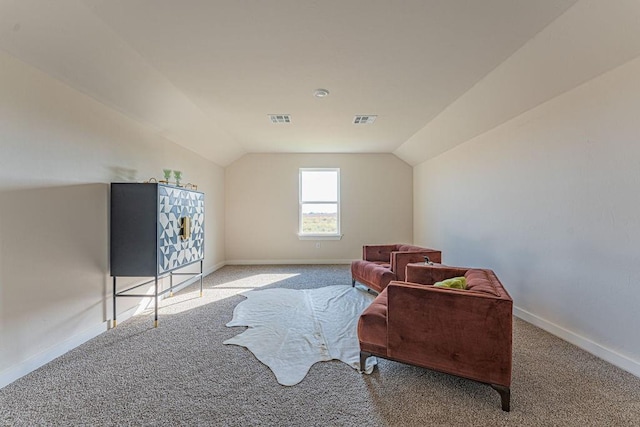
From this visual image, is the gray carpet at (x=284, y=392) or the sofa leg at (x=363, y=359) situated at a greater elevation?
the sofa leg at (x=363, y=359)

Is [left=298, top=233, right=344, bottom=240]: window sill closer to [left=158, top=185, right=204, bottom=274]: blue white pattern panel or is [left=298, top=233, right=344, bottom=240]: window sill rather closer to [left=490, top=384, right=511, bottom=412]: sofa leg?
[left=158, top=185, right=204, bottom=274]: blue white pattern panel

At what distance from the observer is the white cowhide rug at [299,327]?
2.13 metres

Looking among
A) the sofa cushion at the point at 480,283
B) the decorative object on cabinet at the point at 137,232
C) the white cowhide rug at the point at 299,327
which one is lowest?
→ the white cowhide rug at the point at 299,327

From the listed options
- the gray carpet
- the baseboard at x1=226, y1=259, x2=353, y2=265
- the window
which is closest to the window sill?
the window

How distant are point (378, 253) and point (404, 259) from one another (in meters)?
0.87

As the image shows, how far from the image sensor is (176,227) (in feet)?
10.5

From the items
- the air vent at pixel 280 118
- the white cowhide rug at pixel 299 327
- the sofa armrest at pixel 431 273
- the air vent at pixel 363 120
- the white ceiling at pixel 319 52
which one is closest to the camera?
the white ceiling at pixel 319 52

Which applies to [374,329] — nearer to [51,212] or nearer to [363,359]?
[363,359]

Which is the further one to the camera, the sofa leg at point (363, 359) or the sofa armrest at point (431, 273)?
the sofa armrest at point (431, 273)

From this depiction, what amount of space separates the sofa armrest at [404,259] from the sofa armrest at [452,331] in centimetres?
173

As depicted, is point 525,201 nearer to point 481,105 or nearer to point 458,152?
point 481,105

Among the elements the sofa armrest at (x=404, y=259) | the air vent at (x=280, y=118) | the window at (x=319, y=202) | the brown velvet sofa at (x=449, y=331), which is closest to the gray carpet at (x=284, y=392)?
the brown velvet sofa at (x=449, y=331)

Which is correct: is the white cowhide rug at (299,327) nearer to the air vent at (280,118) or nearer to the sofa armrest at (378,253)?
the sofa armrest at (378,253)

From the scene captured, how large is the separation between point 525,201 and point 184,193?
4111 millimetres
